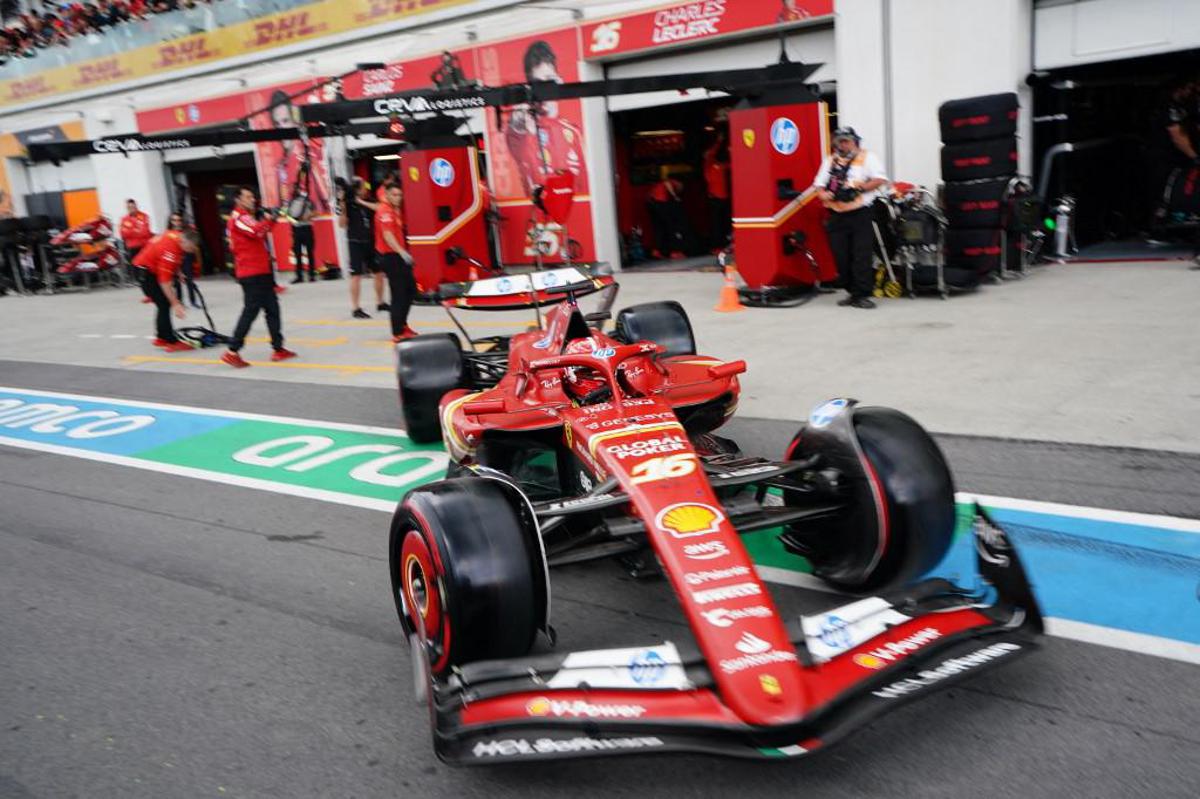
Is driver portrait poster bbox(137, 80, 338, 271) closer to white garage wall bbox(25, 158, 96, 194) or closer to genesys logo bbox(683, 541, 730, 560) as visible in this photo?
white garage wall bbox(25, 158, 96, 194)

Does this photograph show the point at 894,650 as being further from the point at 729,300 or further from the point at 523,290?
the point at 729,300

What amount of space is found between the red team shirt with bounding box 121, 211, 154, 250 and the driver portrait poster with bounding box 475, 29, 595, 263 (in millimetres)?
6093

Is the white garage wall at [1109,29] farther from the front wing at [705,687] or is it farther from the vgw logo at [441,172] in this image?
the front wing at [705,687]

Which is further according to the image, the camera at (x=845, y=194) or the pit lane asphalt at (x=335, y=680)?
the camera at (x=845, y=194)

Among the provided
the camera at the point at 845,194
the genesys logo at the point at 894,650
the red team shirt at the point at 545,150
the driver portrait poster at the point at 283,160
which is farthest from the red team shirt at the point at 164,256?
the genesys logo at the point at 894,650

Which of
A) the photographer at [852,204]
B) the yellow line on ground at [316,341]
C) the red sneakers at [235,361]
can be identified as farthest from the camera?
the yellow line on ground at [316,341]

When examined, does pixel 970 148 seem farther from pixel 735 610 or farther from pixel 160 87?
pixel 160 87

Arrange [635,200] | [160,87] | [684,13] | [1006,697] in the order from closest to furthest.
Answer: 1. [1006,697]
2. [684,13]
3. [635,200]
4. [160,87]

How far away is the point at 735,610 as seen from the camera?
9.28 ft

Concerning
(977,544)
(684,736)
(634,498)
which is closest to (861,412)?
(977,544)

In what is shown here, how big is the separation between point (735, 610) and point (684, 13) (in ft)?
42.9

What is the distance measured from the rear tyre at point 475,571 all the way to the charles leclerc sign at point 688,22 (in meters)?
11.5

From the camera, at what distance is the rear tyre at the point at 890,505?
346 centimetres

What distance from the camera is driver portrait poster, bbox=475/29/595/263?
16.1 metres
